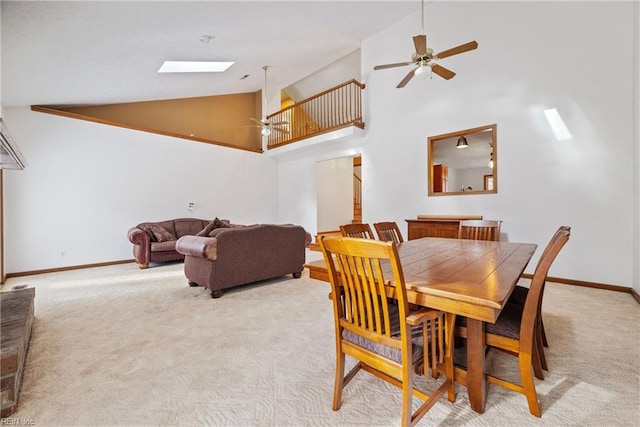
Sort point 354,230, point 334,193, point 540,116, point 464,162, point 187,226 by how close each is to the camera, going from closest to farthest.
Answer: point 354,230 < point 540,116 < point 464,162 < point 187,226 < point 334,193

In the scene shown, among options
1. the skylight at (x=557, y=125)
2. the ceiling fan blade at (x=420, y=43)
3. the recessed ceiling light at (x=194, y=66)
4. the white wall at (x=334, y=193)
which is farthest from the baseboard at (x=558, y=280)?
the white wall at (x=334, y=193)

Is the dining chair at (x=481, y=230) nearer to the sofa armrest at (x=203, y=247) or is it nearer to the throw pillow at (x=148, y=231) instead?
the sofa armrest at (x=203, y=247)

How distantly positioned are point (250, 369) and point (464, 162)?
5334 mm

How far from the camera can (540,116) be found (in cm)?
390

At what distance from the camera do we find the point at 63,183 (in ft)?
15.9

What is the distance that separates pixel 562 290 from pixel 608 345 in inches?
64.3

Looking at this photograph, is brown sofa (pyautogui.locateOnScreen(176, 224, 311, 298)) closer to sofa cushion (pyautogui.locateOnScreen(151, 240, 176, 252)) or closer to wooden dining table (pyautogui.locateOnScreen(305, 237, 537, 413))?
sofa cushion (pyautogui.locateOnScreen(151, 240, 176, 252))

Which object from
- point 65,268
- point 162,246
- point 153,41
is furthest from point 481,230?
point 65,268

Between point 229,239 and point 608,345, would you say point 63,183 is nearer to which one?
point 229,239

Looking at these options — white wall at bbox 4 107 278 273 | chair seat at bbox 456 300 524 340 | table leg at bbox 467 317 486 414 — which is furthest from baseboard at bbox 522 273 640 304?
white wall at bbox 4 107 278 273

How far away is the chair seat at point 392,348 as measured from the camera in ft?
4.04

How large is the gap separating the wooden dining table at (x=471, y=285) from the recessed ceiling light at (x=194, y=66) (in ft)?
14.9

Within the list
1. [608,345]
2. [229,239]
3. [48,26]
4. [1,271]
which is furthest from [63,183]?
[608,345]

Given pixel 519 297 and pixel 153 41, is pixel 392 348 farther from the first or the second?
pixel 153 41
